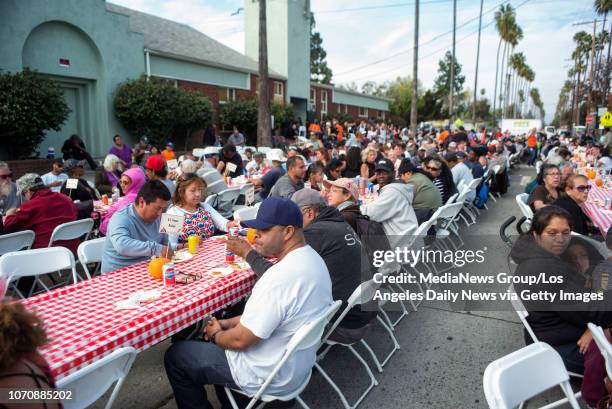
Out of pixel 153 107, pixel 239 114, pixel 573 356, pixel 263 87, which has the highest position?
pixel 263 87

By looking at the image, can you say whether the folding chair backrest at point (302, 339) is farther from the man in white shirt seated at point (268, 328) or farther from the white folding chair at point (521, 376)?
the white folding chair at point (521, 376)

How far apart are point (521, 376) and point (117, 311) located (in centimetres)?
220

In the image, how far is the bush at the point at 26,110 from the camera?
33.9 feet

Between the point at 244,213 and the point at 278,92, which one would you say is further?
the point at 278,92

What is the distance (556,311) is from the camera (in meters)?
2.68

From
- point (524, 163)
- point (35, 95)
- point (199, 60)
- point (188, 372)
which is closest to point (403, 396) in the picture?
point (188, 372)

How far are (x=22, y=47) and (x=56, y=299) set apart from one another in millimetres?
12679

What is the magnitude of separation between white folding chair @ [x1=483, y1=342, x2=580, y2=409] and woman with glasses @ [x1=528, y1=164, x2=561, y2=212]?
140 inches

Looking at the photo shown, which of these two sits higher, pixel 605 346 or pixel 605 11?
pixel 605 11

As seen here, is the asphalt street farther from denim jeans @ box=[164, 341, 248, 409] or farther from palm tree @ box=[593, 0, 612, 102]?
palm tree @ box=[593, 0, 612, 102]

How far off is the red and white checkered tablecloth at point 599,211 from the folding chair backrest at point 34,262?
5.37 metres

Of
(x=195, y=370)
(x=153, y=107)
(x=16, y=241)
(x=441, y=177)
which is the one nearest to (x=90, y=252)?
(x=16, y=241)

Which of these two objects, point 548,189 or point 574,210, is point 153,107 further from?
point 574,210

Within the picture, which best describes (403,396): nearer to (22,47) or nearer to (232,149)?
(232,149)
